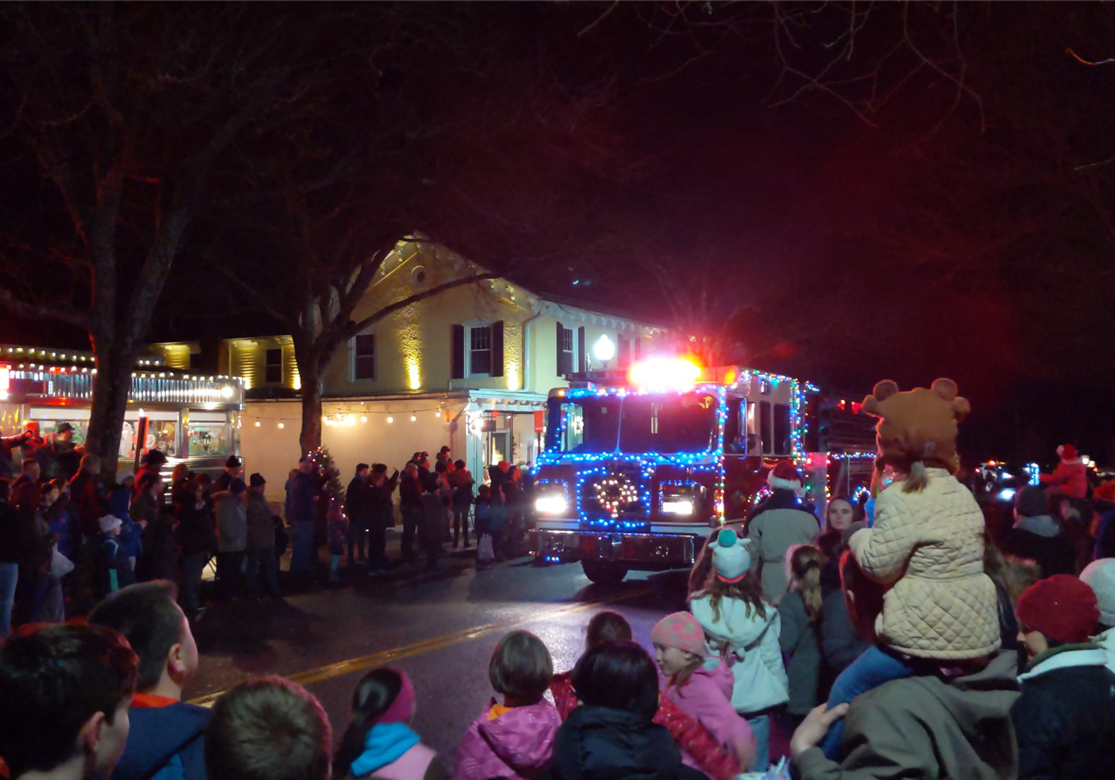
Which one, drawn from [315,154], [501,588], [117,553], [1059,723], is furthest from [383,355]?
[1059,723]

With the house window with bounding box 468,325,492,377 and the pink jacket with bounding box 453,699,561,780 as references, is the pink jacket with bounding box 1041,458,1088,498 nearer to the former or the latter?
the pink jacket with bounding box 453,699,561,780

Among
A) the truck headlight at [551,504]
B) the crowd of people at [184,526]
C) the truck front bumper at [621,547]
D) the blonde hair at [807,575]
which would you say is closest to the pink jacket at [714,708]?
the blonde hair at [807,575]

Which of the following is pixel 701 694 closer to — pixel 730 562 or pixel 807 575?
pixel 730 562

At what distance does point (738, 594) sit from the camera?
4.98 meters

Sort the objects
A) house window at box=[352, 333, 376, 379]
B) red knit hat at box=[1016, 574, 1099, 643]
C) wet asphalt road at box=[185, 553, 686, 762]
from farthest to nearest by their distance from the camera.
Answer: house window at box=[352, 333, 376, 379]
wet asphalt road at box=[185, 553, 686, 762]
red knit hat at box=[1016, 574, 1099, 643]

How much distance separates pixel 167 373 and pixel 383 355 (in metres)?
7.75

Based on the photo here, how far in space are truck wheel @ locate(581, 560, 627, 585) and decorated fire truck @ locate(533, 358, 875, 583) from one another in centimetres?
5

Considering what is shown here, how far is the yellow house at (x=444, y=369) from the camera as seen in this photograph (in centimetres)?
3000

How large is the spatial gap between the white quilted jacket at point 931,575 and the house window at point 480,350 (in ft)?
91.0

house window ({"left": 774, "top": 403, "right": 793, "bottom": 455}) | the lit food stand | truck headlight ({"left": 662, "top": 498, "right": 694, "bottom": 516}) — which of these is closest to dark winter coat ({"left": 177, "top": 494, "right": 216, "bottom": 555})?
truck headlight ({"left": 662, "top": 498, "right": 694, "bottom": 516})

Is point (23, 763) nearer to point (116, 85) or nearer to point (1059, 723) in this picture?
point (1059, 723)

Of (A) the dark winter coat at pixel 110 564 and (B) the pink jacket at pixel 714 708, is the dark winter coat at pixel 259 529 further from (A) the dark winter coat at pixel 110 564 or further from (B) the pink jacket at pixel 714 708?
(B) the pink jacket at pixel 714 708

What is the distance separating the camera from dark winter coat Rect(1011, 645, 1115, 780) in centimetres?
321

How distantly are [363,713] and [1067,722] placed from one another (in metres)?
2.36
